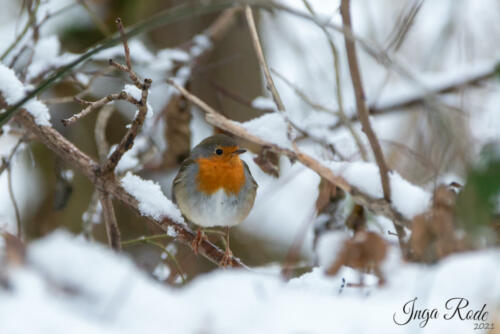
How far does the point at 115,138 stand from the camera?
17.2 feet

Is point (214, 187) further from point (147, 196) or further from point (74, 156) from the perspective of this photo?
point (74, 156)

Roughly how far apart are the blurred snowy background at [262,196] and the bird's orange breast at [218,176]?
6.8 inches

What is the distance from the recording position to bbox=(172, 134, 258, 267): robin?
2871mm

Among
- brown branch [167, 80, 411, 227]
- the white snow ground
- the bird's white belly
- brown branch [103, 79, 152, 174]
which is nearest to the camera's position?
the white snow ground

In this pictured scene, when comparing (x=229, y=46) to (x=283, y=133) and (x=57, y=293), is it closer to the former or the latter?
(x=283, y=133)

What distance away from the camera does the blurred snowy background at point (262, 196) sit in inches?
43.3

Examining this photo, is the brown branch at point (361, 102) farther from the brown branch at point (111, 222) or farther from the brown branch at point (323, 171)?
the brown branch at point (111, 222)

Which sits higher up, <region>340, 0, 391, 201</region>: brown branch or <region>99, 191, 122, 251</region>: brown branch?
<region>340, 0, 391, 201</region>: brown branch

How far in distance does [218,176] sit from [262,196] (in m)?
0.47

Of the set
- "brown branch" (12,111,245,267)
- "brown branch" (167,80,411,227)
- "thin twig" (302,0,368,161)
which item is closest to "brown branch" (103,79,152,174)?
"brown branch" (12,111,245,267)

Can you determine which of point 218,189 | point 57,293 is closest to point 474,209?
point 57,293

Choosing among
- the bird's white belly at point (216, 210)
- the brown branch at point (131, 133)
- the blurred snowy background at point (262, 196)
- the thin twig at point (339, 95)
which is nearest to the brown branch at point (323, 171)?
the blurred snowy background at point (262, 196)

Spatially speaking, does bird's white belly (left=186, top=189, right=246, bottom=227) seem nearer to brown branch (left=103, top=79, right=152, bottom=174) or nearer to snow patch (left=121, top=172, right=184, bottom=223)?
snow patch (left=121, top=172, right=184, bottom=223)

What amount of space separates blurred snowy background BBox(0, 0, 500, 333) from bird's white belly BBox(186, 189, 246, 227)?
190 millimetres
